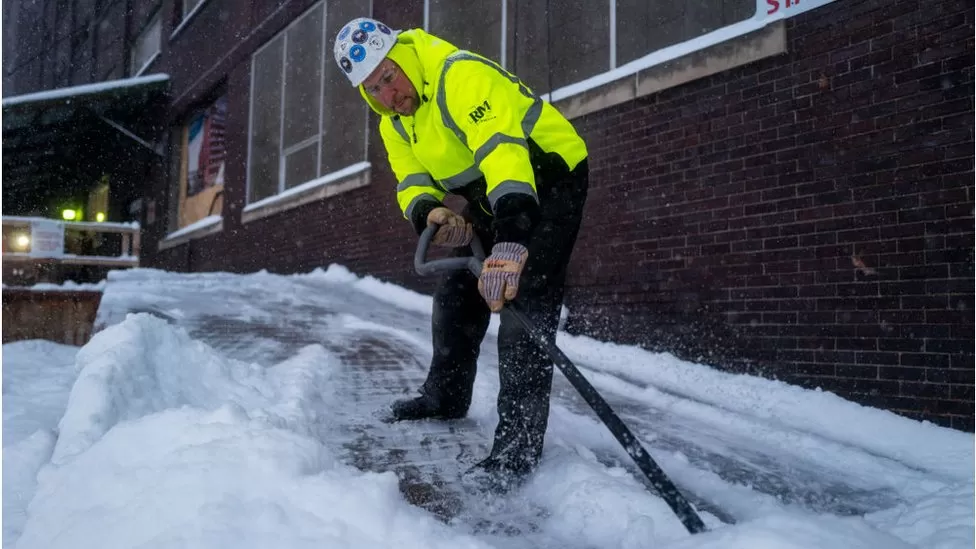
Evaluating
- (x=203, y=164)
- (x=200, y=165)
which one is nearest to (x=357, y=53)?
(x=203, y=164)

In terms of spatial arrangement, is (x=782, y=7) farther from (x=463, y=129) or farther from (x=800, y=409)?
(x=463, y=129)

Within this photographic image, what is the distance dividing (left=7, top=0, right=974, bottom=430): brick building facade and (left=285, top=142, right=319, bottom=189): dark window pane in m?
3.62

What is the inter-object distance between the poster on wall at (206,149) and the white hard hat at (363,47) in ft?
35.0

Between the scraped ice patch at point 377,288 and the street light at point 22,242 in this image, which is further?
the street light at point 22,242

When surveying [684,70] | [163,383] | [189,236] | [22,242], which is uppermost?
[684,70]

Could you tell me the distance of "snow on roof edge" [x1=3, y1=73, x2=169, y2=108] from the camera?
12281 millimetres

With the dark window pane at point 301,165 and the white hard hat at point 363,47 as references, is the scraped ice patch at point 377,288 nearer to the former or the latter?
the dark window pane at point 301,165

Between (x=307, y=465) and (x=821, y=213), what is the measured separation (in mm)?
3396

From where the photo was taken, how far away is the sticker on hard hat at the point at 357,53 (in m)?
2.62

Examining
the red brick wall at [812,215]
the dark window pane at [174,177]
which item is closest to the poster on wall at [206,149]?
the dark window pane at [174,177]

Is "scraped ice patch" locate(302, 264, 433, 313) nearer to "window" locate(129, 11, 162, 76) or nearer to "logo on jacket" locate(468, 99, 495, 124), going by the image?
"logo on jacket" locate(468, 99, 495, 124)

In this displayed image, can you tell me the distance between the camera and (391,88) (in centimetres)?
269

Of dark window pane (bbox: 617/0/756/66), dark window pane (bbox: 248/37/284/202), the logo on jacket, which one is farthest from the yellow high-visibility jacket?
dark window pane (bbox: 248/37/284/202)

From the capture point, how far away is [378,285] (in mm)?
8234
